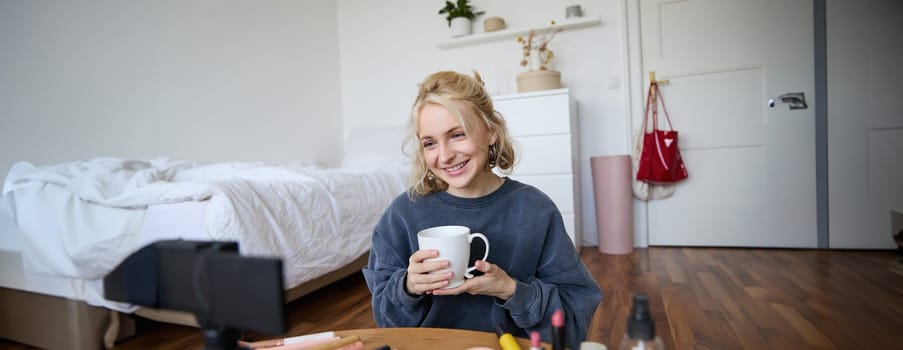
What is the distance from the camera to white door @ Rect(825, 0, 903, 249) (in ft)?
7.72

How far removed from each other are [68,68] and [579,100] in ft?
8.53

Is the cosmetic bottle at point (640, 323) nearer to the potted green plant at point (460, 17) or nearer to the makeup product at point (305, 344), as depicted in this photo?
the makeup product at point (305, 344)

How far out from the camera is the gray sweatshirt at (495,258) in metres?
0.73

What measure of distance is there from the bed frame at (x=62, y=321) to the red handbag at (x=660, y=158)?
236 centimetres

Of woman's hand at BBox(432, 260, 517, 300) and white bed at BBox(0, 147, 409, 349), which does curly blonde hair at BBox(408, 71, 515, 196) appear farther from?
white bed at BBox(0, 147, 409, 349)

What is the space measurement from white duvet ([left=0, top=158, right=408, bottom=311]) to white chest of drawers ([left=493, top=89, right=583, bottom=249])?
1.28m

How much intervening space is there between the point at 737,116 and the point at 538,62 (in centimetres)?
118

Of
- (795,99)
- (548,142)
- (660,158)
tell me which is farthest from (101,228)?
(795,99)

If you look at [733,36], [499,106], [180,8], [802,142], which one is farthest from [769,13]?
[180,8]

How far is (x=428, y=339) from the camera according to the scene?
508 mm

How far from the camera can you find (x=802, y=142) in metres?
2.51

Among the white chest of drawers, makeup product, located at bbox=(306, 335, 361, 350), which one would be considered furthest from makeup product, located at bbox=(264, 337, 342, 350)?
the white chest of drawers

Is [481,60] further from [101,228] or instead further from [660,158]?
[101,228]

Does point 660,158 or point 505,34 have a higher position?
point 505,34
